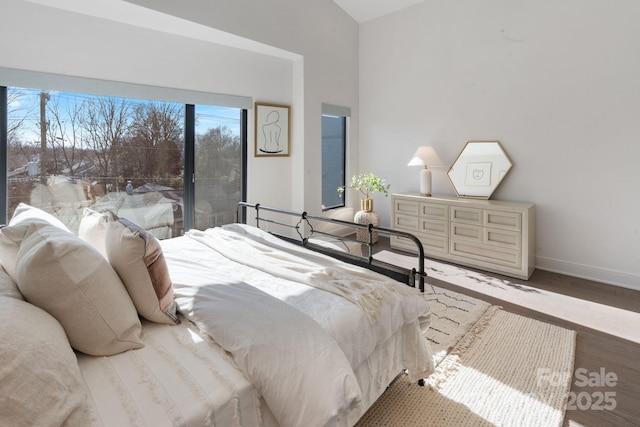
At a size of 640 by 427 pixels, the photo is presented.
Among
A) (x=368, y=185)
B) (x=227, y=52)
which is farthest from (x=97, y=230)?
Answer: (x=368, y=185)

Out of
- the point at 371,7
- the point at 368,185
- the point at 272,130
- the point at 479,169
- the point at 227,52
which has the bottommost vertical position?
the point at 368,185

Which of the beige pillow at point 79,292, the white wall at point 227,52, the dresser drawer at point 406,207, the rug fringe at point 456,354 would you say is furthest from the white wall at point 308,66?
the beige pillow at point 79,292

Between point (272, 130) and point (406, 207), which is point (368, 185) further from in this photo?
point (272, 130)

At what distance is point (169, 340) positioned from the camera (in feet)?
4.16

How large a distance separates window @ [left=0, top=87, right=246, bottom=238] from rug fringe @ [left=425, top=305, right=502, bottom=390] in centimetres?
282

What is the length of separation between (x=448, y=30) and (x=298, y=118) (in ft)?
7.07

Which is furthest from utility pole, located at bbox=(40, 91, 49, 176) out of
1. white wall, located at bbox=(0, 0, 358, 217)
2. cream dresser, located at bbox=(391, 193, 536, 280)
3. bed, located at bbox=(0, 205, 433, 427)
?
cream dresser, located at bbox=(391, 193, 536, 280)

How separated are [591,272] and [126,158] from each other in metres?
4.72

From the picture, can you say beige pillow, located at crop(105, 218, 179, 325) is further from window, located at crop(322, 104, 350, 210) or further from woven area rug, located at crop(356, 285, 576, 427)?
window, located at crop(322, 104, 350, 210)

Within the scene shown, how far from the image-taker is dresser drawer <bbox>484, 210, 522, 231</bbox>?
345cm

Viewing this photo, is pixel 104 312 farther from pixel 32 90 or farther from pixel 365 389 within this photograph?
pixel 32 90

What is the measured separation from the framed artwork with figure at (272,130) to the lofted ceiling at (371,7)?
5.71 ft

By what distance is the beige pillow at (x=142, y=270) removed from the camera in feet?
4.23

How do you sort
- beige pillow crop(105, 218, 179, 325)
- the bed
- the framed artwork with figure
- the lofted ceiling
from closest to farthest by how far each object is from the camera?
the bed, beige pillow crop(105, 218, 179, 325), the framed artwork with figure, the lofted ceiling
